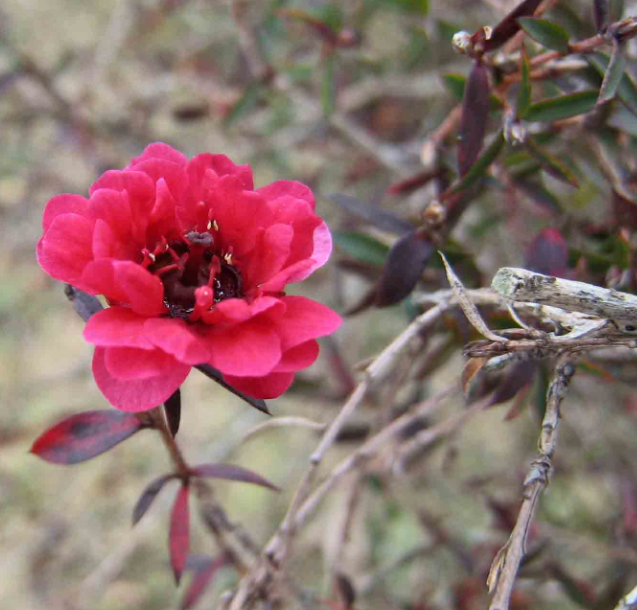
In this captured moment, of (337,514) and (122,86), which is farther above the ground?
(122,86)

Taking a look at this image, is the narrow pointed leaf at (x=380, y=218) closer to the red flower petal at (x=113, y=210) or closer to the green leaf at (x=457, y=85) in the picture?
the green leaf at (x=457, y=85)

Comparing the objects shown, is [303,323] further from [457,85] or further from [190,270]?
[457,85]

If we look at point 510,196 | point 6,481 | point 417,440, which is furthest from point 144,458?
point 510,196

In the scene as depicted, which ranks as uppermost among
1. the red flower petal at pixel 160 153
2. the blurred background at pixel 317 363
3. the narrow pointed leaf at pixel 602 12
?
the narrow pointed leaf at pixel 602 12

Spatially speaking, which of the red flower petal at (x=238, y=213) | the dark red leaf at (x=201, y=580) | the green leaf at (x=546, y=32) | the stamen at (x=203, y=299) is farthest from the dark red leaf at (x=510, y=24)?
the dark red leaf at (x=201, y=580)

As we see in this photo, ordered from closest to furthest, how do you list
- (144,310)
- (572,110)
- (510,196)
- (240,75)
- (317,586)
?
(144,310) → (572,110) → (510,196) → (317,586) → (240,75)

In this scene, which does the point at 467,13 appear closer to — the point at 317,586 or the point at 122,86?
the point at 122,86

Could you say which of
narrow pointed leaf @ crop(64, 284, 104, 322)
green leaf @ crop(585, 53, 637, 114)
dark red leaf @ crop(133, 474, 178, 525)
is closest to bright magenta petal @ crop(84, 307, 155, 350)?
narrow pointed leaf @ crop(64, 284, 104, 322)
